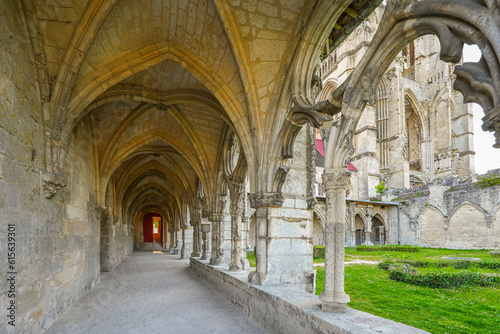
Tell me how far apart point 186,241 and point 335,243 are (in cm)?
1281

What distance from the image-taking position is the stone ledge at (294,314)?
2.37 metres

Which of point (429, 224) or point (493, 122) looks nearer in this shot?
point (493, 122)

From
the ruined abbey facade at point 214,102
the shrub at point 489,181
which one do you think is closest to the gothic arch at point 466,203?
the shrub at point 489,181

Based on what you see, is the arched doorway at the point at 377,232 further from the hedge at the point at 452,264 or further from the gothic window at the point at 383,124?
the hedge at the point at 452,264

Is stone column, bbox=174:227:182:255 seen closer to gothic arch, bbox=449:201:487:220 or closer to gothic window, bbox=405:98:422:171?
gothic arch, bbox=449:201:487:220

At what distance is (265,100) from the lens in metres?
4.58

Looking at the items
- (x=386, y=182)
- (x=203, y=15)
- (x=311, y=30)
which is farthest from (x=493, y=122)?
(x=386, y=182)

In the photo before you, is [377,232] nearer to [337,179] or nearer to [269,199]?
[269,199]

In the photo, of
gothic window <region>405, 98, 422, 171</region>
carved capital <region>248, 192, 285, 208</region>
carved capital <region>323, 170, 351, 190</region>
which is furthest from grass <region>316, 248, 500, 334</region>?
gothic window <region>405, 98, 422, 171</region>

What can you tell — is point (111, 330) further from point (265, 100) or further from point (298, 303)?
point (265, 100)

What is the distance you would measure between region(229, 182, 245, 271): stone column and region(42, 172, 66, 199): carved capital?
359 cm

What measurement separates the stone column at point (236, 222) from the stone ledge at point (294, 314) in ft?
2.49

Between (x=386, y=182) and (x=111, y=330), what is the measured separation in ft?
82.8

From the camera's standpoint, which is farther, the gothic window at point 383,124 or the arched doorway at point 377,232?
the gothic window at point 383,124
